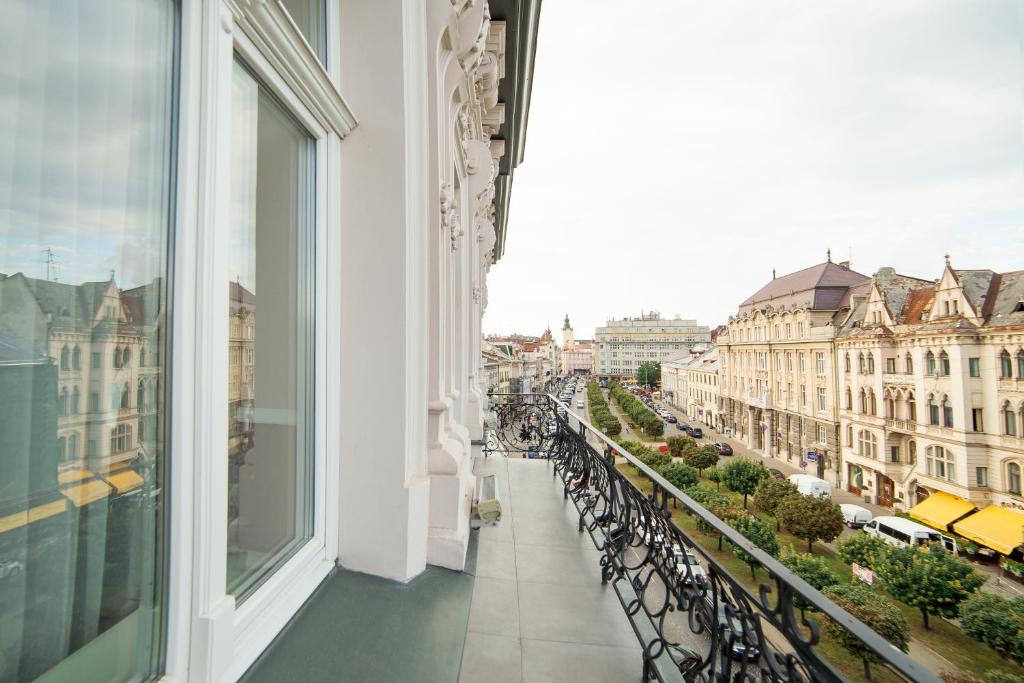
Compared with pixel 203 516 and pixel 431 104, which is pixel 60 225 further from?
pixel 431 104

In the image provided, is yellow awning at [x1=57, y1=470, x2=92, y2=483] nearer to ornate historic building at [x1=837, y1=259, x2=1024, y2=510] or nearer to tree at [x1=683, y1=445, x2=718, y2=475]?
tree at [x1=683, y1=445, x2=718, y2=475]

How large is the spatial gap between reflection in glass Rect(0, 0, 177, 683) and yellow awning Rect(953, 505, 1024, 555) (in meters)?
46.7

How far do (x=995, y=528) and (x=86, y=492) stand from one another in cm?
5119

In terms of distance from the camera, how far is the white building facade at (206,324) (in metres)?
0.87

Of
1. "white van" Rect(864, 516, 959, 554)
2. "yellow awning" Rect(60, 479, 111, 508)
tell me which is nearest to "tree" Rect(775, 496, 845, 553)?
"white van" Rect(864, 516, 959, 554)

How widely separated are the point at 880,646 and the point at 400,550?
1760 millimetres

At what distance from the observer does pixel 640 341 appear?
479ft

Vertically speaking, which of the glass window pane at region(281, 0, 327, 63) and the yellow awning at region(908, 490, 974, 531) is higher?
the glass window pane at region(281, 0, 327, 63)

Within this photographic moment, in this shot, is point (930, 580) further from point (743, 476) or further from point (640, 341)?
point (640, 341)

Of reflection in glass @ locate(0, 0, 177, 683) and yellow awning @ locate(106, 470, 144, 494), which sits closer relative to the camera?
reflection in glass @ locate(0, 0, 177, 683)

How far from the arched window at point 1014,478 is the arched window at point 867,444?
9.17 meters

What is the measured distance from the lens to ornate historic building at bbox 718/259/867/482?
5428 cm

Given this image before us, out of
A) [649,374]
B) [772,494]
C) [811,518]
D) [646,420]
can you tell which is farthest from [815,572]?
[649,374]

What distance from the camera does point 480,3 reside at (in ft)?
10.1
